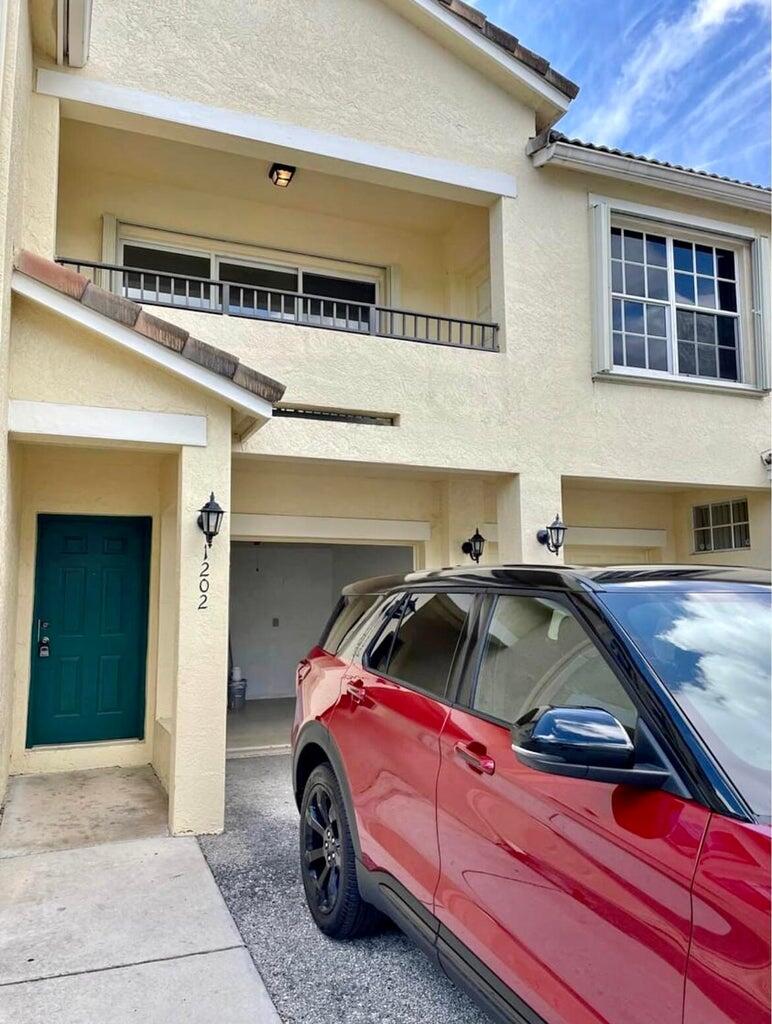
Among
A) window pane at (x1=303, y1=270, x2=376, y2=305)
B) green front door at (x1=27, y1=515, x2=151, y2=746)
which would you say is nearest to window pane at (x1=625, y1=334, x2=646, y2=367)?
window pane at (x1=303, y1=270, x2=376, y2=305)

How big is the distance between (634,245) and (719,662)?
7847 mm

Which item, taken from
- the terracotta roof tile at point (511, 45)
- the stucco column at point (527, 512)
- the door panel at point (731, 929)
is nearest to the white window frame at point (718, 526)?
the stucco column at point (527, 512)

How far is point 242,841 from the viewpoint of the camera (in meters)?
A: 5.43

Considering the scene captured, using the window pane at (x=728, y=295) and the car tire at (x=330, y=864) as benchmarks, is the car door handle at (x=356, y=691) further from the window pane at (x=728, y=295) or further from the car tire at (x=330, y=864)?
the window pane at (x=728, y=295)

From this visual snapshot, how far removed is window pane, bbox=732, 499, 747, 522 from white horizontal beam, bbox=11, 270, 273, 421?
685cm

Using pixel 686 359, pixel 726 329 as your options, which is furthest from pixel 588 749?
pixel 726 329

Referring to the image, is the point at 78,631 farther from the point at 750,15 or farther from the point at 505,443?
the point at 750,15

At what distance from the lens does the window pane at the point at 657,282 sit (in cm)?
886

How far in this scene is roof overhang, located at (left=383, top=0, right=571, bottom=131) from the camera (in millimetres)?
7852

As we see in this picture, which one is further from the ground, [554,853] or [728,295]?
[728,295]

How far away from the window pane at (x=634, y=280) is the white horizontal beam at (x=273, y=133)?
1746mm

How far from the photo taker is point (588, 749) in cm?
197

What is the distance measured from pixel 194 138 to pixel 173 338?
2.81 meters

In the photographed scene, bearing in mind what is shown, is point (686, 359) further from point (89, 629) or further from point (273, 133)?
point (89, 629)
